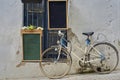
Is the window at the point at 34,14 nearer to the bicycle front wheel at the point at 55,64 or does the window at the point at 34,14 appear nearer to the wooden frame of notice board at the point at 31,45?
the wooden frame of notice board at the point at 31,45

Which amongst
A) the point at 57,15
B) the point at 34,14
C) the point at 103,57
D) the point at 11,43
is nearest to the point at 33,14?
the point at 34,14

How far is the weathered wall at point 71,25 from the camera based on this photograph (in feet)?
29.8

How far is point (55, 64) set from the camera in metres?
9.10

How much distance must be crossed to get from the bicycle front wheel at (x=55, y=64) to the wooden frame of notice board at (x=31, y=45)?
0.66 ft

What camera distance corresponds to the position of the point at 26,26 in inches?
362

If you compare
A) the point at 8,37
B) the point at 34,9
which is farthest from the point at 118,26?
the point at 8,37

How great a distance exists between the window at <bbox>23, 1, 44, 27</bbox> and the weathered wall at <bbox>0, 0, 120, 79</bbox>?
0.21 metres

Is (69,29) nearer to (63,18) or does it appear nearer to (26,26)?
(63,18)

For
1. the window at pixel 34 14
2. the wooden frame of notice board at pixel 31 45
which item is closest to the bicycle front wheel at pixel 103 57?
the wooden frame of notice board at pixel 31 45

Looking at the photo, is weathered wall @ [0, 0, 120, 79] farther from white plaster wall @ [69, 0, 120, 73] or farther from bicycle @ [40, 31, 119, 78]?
bicycle @ [40, 31, 119, 78]

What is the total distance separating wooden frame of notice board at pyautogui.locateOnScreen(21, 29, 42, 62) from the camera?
9039mm

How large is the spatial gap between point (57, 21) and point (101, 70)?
1.76m

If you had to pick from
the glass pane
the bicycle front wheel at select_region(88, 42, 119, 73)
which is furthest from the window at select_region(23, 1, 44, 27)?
the bicycle front wheel at select_region(88, 42, 119, 73)

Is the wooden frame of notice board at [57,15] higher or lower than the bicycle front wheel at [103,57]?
higher
